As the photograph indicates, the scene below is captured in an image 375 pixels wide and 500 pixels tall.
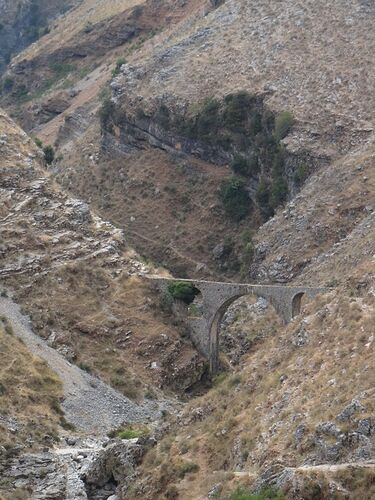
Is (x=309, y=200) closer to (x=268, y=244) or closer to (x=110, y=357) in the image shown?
(x=268, y=244)

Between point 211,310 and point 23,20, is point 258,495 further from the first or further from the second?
point 23,20

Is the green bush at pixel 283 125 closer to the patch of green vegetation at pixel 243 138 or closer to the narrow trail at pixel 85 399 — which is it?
the patch of green vegetation at pixel 243 138

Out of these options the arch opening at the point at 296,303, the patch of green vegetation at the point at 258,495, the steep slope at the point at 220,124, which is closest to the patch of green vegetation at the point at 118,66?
the steep slope at the point at 220,124

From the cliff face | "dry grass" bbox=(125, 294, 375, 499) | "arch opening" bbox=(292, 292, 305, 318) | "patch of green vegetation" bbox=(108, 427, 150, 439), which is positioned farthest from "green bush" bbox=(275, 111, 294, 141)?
the cliff face

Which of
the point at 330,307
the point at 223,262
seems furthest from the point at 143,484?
the point at 223,262

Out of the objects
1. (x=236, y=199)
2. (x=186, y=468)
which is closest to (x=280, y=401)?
(x=186, y=468)

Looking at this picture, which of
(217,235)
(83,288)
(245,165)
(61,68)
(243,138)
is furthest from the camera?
(61,68)

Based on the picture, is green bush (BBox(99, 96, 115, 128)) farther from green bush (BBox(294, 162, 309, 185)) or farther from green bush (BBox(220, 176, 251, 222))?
green bush (BBox(294, 162, 309, 185))
